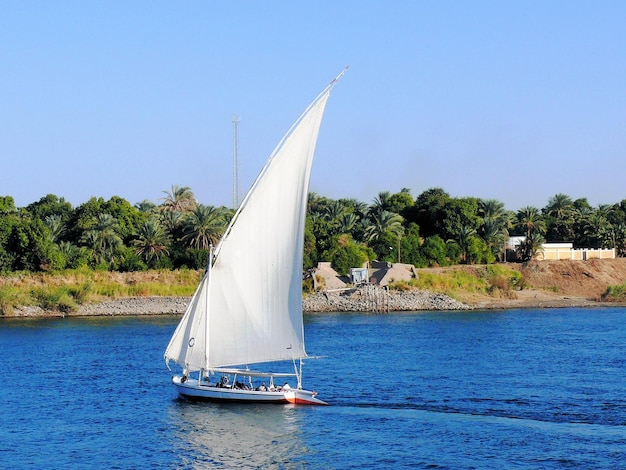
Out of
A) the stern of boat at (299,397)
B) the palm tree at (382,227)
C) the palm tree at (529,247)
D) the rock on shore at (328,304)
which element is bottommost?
the stern of boat at (299,397)

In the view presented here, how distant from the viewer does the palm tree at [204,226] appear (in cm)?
8906

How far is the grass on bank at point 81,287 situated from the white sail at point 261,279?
4715 cm

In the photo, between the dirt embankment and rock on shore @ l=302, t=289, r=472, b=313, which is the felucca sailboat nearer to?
rock on shore @ l=302, t=289, r=472, b=313

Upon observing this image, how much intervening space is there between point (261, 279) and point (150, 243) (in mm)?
54460

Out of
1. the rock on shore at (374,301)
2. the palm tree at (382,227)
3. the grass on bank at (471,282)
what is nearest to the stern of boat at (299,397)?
the rock on shore at (374,301)

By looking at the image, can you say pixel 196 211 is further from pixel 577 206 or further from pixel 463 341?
pixel 577 206

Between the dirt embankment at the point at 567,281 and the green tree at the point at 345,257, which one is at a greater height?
the green tree at the point at 345,257

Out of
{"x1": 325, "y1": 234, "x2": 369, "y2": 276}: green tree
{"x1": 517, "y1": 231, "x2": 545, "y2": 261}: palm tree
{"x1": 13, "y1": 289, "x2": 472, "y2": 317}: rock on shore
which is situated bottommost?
{"x1": 13, "y1": 289, "x2": 472, "y2": 317}: rock on shore

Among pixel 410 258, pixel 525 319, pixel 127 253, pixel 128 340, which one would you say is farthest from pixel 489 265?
pixel 128 340

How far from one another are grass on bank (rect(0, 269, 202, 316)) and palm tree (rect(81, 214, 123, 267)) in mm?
2478

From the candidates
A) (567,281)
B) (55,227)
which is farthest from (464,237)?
(55,227)

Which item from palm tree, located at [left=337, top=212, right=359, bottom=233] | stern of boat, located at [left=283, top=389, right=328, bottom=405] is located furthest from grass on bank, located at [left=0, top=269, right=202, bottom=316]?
stern of boat, located at [left=283, top=389, right=328, bottom=405]

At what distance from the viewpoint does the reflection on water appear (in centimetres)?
3045

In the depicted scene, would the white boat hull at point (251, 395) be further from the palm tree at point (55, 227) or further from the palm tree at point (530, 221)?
the palm tree at point (530, 221)
